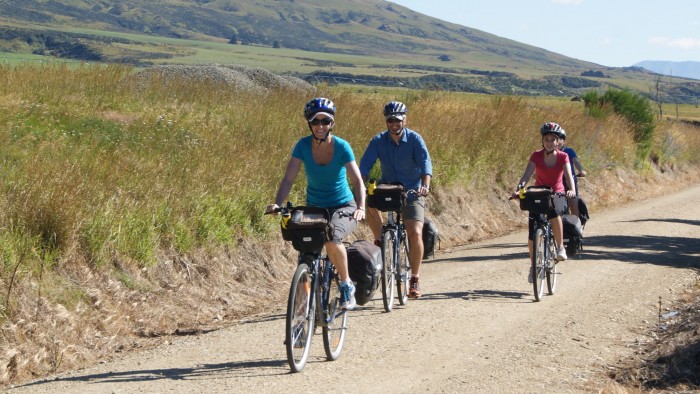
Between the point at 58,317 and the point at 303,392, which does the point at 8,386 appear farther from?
the point at 303,392

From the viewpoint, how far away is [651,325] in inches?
439

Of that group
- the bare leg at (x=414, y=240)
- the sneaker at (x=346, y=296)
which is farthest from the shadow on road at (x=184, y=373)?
the bare leg at (x=414, y=240)

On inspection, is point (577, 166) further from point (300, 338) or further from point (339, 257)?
point (300, 338)

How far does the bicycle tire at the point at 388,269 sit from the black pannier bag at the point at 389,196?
12.7 inches

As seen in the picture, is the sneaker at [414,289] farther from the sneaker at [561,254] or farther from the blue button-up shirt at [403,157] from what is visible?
the sneaker at [561,254]

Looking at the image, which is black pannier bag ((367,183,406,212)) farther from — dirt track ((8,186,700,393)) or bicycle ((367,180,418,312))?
dirt track ((8,186,700,393))

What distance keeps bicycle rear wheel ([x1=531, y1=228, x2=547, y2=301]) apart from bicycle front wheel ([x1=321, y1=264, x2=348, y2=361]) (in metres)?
3.58

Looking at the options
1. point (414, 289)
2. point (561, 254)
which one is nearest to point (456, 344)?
point (414, 289)

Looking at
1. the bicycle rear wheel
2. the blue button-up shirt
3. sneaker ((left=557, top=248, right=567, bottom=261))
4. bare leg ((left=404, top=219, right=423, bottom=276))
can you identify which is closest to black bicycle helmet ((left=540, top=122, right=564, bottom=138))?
the bicycle rear wheel

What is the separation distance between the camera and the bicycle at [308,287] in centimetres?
821

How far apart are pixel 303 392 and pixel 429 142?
12.4 meters

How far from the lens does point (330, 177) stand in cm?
897

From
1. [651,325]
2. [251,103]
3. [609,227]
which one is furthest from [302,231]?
[609,227]

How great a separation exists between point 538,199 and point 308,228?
4.76 metres
